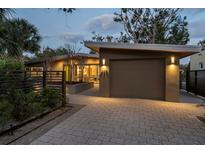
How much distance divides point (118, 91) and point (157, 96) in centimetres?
207

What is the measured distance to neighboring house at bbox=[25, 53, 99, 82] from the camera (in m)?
17.6

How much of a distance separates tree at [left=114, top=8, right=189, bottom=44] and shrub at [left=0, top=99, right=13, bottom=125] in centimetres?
1753

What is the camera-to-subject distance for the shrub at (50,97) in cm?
627

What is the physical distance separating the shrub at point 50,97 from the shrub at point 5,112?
61.3 inches

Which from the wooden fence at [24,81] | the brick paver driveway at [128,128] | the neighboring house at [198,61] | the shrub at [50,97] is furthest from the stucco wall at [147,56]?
the neighboring house at [198,61]

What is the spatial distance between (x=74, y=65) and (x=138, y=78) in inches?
386

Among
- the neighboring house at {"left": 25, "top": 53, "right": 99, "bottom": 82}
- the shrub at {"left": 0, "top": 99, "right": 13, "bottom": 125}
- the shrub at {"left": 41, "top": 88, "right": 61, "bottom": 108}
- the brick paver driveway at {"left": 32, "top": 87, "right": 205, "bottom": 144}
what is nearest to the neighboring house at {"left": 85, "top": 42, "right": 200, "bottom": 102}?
the brick paver driveway at {"left": 32, "top": 87, "right": 205, "bottom": 144}

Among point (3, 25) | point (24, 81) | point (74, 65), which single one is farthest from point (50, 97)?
point (74, 65)

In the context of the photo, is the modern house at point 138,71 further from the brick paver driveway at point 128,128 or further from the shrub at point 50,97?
the shrub at point 50,97

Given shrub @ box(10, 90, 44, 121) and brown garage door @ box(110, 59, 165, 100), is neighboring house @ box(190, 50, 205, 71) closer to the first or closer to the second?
brown garage door @ box(110, 59, 165, 100)

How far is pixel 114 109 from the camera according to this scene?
6.77 metres
